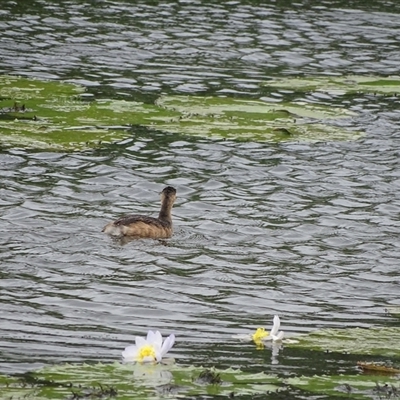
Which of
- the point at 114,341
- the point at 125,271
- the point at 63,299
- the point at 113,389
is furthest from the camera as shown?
the point at 125,271

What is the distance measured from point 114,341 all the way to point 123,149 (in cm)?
966

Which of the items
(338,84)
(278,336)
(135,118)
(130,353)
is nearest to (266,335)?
(278,336)

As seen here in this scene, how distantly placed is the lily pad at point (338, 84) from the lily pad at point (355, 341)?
47.1 feet

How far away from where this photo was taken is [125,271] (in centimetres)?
1484

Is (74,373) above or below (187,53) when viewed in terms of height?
above

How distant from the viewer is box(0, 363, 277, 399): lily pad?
30.3 ft

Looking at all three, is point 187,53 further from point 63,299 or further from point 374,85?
point 63,299

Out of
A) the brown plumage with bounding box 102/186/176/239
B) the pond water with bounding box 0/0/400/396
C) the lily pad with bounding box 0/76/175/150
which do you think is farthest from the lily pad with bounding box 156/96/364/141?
the brown plumage with bounding box 102/186/176/239

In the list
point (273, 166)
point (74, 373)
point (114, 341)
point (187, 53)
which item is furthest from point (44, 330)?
point (187, 53)

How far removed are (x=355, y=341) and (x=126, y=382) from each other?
2.90 metres

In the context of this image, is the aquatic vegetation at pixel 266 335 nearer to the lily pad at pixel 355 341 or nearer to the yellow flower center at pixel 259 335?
the yellow flower center at pixel 259 335

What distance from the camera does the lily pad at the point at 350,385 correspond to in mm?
9641

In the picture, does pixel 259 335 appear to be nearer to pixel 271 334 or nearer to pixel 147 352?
pixel 271 334

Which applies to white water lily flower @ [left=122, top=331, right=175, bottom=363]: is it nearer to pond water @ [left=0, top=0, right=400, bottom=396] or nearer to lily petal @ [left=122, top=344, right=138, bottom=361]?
lily petal @ [left=122, top=344, right=138, bottom=361]
